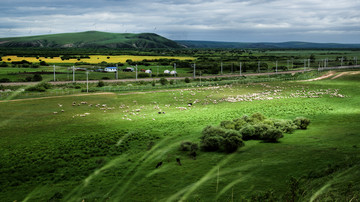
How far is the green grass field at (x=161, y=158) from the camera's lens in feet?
43.2

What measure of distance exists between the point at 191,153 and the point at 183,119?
1153cm

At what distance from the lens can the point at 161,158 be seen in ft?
61.8

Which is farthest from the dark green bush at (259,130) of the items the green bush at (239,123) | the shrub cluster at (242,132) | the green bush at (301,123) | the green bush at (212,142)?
the green bush at (301,123)

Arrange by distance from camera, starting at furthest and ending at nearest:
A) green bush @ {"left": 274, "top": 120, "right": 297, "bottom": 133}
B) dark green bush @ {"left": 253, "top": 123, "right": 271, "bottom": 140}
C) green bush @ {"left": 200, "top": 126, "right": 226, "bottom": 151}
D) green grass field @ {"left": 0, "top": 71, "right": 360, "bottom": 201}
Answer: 1. green bush @ {"left": 274, "top": 120, "right": 297, "bottom": 133}
2. dark green bush @ {"left": 253, "top": 123, "right": 271, "bottom": 140}
3. green bush @ {"left": 200, "top": 126, "right": 226, "bottom": 151}
4. green grass field @ {"left": 0, "top": 71, "right": 360, "bottom": 201}

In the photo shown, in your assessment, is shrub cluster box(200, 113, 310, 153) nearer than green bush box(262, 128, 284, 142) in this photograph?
Yes

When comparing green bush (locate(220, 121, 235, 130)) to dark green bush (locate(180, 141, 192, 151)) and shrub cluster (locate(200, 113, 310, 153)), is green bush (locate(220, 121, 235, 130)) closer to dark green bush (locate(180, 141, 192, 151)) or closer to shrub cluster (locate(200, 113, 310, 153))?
shrub cluster (locate(200, 113, 310, 153))

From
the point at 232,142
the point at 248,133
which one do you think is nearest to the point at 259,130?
the point at 248,133

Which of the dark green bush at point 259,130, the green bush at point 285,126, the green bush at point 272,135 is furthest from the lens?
the green bush at point 285,126

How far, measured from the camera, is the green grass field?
1317cm

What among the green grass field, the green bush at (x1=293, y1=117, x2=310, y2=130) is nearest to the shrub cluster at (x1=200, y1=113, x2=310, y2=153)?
the green bush at (x1=293, y1=117, x2=310, y2=130)

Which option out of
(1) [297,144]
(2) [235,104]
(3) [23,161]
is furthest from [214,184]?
(2) [235,104]

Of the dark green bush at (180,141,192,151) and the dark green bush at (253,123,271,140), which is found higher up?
the dark green bush at (253,123,271,140)

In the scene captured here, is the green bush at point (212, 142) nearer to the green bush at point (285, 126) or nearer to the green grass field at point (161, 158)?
the green grass field at point (161, 158)

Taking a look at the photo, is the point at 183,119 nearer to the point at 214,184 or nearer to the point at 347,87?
the point at 214,184
